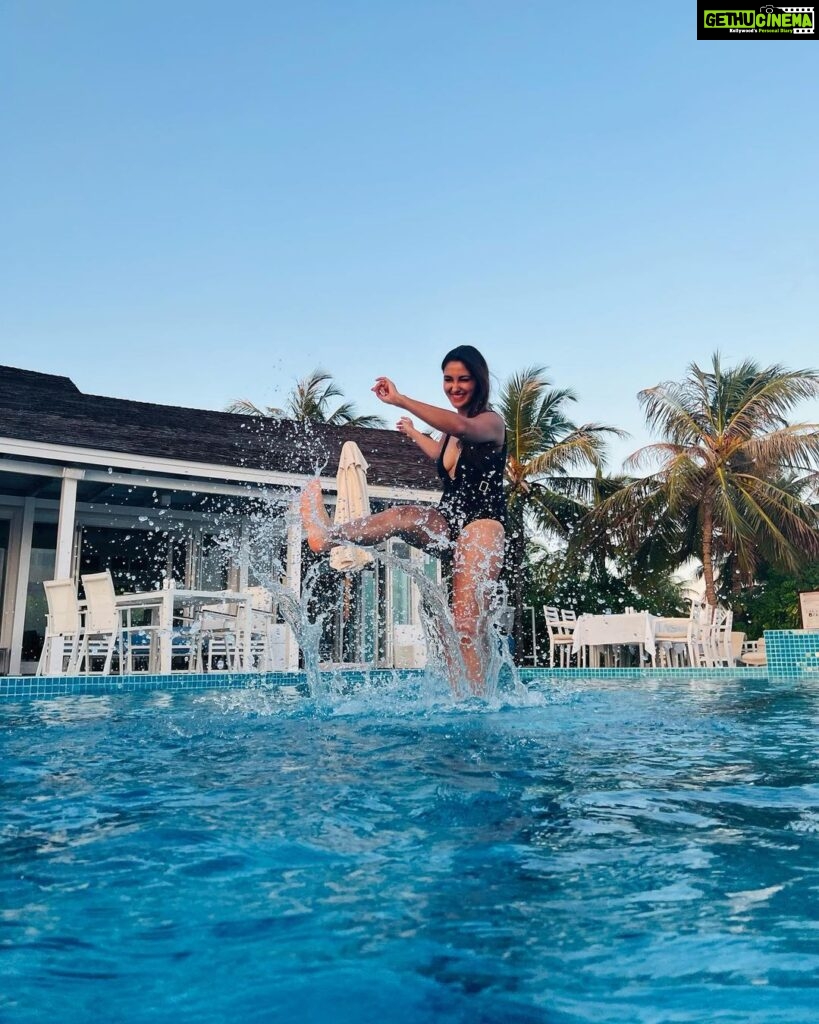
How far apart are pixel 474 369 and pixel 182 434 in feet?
28.8

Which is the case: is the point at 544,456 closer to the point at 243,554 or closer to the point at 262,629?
the point at 243,554

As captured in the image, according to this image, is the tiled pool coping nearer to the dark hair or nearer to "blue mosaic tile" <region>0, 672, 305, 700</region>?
"blue mosaic tile" <region>0, 672, 305, 700</region>

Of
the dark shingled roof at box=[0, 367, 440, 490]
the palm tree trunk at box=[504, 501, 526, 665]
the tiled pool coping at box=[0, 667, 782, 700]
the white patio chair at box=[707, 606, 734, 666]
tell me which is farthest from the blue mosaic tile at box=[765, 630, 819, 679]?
the palm tree trunk at box=[504, 501, 526, 665]

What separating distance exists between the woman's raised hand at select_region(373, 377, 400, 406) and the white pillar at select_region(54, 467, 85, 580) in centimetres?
721

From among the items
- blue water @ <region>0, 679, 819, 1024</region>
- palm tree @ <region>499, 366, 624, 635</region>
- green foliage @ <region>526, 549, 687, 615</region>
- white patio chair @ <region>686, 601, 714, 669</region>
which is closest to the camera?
blue water @ <region>0, 679, 819, 1024</region>

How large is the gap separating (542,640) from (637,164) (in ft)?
36.1

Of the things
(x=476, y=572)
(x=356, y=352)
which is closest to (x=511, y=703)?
(x=476, y=572)

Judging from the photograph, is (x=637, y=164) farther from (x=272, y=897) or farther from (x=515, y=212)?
(x=272, y=897)

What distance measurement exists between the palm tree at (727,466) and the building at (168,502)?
25.7 ft

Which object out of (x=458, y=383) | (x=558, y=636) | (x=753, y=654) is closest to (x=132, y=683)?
(x=458, y=383)

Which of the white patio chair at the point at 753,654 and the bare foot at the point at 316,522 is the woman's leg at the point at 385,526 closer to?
the bare foot at the point at 316,522

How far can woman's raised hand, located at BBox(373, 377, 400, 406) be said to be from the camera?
13.7ft

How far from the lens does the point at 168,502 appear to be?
1286 cm

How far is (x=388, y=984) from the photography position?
121 centimetres
